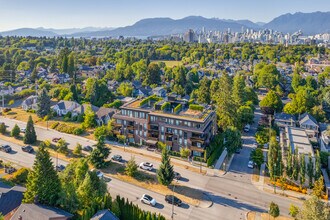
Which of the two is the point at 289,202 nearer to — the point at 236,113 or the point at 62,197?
the point at 236,113

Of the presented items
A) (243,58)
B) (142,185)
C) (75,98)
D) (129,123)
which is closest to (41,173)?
(142,185)

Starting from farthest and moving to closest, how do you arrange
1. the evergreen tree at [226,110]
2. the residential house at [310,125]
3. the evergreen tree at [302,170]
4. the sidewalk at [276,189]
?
the residential house at [310,125] < the evergreen tree at [226,110] < the evergreen tree at [302,170] < the sidewalk at [276,189]

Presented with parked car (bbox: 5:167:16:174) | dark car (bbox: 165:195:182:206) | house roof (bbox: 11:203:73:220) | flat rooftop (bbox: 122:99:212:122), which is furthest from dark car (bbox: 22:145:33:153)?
dark car (bbox: 165:195:182:206)

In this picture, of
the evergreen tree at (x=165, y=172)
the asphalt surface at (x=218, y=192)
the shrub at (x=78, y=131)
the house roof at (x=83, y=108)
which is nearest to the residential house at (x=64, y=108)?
the house roof at (x=83, y=108)

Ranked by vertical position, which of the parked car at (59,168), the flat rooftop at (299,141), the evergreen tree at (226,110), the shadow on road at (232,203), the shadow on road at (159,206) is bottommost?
the shadow on road at (232,203)

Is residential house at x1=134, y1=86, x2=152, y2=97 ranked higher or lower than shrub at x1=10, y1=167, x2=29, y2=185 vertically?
higher

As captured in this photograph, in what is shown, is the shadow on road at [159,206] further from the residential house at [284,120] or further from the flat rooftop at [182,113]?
the residential house at [284,120]

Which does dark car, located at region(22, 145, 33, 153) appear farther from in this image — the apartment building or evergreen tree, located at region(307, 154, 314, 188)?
evergreen tree, located at region(307, 154, 314, 188)
